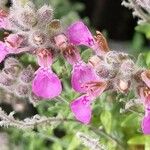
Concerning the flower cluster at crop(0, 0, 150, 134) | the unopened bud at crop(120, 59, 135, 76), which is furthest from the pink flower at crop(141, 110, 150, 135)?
the unopened bud at crop(120, 59, 135, 76)

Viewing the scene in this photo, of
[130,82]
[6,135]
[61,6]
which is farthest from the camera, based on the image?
[61,6]

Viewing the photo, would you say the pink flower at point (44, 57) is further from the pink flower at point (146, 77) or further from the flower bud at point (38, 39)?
the pink flower at point (146, 77)

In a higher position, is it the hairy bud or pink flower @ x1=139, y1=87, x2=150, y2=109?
the hairy bud

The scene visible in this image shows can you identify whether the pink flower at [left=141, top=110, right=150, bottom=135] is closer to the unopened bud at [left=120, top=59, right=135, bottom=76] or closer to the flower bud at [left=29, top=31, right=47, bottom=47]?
the unopened bud at [left=120, top=59, right=135, bottom=76]

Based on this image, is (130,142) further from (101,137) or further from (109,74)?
(109,74)

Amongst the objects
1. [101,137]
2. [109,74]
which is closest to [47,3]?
[109,74]

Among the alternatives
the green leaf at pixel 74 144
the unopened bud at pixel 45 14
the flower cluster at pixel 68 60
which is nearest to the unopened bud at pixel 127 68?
the flower cluster at pixel 68 60
